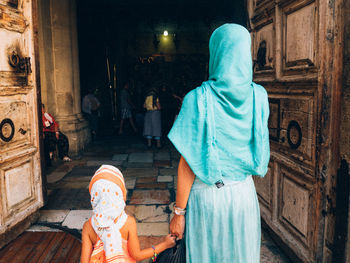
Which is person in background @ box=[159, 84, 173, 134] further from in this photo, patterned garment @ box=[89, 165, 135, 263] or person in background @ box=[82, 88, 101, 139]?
patterned garment @ box=[89, 165, 135, 263]

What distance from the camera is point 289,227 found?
269cm

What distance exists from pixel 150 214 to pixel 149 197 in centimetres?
62

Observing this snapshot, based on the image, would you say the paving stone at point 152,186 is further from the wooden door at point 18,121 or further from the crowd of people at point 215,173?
the crowd of people at point 215,173

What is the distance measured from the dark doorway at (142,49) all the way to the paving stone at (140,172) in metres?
5.72

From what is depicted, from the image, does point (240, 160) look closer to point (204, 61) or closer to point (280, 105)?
point (280, 105)

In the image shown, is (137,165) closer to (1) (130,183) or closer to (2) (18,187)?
(1) (130,183)

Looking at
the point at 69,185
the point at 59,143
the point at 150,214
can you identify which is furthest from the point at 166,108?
the point at 150,214

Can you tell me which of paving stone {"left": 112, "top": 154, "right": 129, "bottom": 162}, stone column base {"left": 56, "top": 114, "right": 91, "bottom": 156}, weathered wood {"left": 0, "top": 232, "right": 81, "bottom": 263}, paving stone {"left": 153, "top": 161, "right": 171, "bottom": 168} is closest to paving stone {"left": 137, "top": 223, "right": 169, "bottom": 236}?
weathered wood {"left": 0, "top": 232, "right": 81, "bottom": 263}

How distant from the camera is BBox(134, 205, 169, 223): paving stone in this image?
3762 mm

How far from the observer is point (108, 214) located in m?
1.67

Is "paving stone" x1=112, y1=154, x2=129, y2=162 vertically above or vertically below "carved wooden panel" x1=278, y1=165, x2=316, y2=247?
below

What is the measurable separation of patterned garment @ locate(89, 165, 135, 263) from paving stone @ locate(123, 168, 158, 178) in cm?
387

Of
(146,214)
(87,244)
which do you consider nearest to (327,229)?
(87,244)

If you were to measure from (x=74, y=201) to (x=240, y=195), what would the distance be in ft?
10.7
